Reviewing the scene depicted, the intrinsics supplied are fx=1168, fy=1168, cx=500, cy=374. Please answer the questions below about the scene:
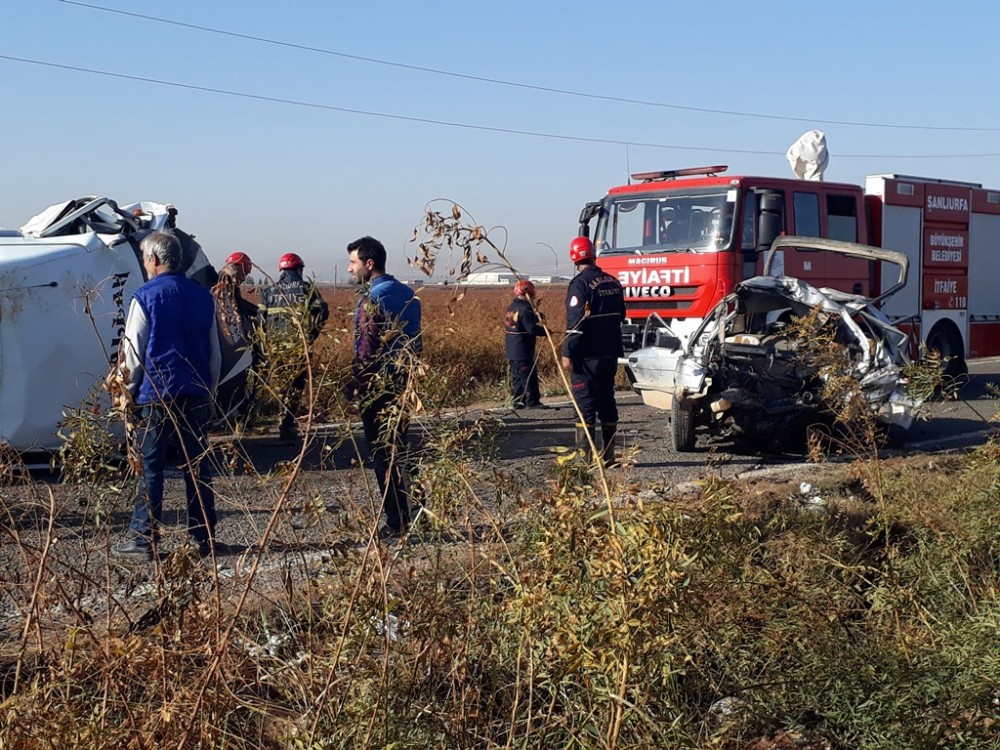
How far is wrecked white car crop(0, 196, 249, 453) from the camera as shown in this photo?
8336 mm

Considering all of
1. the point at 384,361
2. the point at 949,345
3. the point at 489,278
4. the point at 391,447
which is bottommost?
Answer: the point at 949,345

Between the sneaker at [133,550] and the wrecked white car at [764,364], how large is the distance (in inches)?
196

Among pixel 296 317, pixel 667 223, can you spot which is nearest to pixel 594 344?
pixel 667 223

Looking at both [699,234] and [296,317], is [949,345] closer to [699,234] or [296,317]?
[699,234]

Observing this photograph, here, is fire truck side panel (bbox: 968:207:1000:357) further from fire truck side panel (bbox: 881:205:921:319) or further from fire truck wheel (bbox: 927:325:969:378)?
fire truck side panel (bbox: 881:205:921:319)

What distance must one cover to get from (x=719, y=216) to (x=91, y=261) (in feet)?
20.7

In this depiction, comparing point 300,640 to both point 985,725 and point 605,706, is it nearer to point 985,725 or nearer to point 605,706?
point 605,706

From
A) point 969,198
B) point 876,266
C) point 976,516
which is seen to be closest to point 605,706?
point 976,516

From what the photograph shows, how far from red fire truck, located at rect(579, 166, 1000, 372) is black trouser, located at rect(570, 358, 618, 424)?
3388mm

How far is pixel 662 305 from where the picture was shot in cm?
1230

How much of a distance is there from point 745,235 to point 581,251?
3570mm

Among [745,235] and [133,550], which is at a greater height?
[745,235]

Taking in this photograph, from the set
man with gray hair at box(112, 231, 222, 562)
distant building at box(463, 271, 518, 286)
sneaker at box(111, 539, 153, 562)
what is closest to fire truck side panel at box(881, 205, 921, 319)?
man with gray hair at box(112, 231, 222, 562)

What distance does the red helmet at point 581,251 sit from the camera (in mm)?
8969
